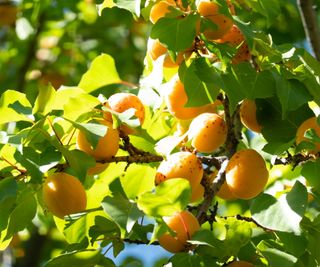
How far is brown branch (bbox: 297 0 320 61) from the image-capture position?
2191 mm

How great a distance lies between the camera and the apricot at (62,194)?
1.42 metres

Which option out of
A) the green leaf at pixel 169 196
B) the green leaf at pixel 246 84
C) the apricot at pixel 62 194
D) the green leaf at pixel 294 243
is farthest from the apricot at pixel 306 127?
the apricot at pixel 62 194

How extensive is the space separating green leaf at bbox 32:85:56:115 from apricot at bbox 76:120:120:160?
94 millimetres

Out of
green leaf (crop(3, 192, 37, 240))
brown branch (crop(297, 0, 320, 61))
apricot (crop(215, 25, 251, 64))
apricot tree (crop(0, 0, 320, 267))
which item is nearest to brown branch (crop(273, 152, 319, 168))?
apricot tree (crop(0, 0, 320, 267))

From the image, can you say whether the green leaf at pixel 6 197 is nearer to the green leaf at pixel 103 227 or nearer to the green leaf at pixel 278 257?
the green leaf at pixel 103 227

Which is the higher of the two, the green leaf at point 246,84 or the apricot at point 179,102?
the green leaf at point 246,84

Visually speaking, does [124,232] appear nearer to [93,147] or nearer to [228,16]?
[93,147]

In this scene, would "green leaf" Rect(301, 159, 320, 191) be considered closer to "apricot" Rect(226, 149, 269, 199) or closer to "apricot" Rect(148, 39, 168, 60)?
"apricot" Rect(226, 149, 269, 199)

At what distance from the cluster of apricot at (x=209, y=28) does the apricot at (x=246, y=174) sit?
0.20 meters

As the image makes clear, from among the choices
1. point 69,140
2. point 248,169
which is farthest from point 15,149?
point 248,169

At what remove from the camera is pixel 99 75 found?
5.98 ft

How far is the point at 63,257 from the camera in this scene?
1.40 m

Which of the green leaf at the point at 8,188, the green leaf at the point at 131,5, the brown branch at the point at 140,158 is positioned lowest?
the brown branch at the point at 140,158

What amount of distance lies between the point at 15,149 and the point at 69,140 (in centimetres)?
11
